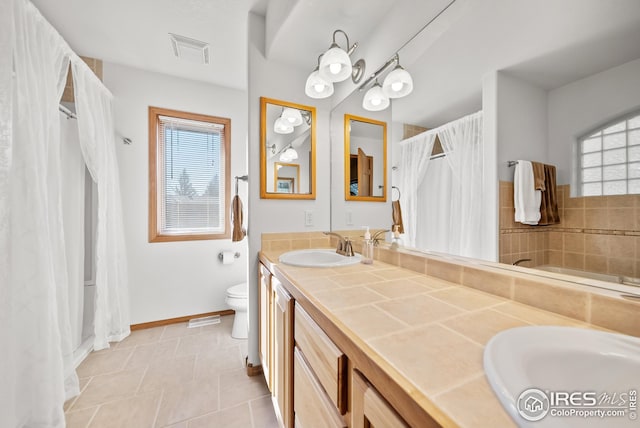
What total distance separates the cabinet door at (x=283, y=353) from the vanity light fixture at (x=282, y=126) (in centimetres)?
111

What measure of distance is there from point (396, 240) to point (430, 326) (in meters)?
0.75

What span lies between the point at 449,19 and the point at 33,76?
6.70ft

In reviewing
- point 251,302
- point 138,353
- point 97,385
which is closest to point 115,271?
point 138,353

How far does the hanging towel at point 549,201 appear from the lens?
2.20 feet

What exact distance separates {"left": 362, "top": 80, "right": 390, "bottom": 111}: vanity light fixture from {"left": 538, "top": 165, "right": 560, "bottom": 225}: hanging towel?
88 cm

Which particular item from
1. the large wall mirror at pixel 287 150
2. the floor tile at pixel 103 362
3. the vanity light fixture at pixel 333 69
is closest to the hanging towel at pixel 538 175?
the vanity light fixture at pixel 333 69

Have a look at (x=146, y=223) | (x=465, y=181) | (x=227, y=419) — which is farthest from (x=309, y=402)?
(x=146, y=223)

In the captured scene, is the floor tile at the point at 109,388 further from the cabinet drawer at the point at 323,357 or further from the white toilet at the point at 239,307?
the cabinet drawer at the point at 323,357

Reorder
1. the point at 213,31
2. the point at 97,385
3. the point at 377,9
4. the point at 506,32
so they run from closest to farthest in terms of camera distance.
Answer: the point at 506,32, the point at 377,9, the point at 97,385, the point at 213,31

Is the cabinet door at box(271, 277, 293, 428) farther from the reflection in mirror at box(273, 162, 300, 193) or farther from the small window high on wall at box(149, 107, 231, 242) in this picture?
the small window high on wall at box(149, 107, 231, 242)

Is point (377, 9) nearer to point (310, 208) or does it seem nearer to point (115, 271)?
point (310, 208)

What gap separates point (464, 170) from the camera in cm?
94

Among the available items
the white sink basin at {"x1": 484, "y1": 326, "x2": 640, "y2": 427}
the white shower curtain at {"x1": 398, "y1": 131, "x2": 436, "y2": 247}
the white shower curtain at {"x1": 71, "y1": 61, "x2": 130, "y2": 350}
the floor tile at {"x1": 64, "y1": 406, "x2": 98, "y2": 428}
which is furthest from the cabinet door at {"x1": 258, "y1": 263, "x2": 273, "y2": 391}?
the white shower curtain at {"x1": 71, "y1": 61, "x2": 130, "y2": 350}

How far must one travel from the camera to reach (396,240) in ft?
4.31
